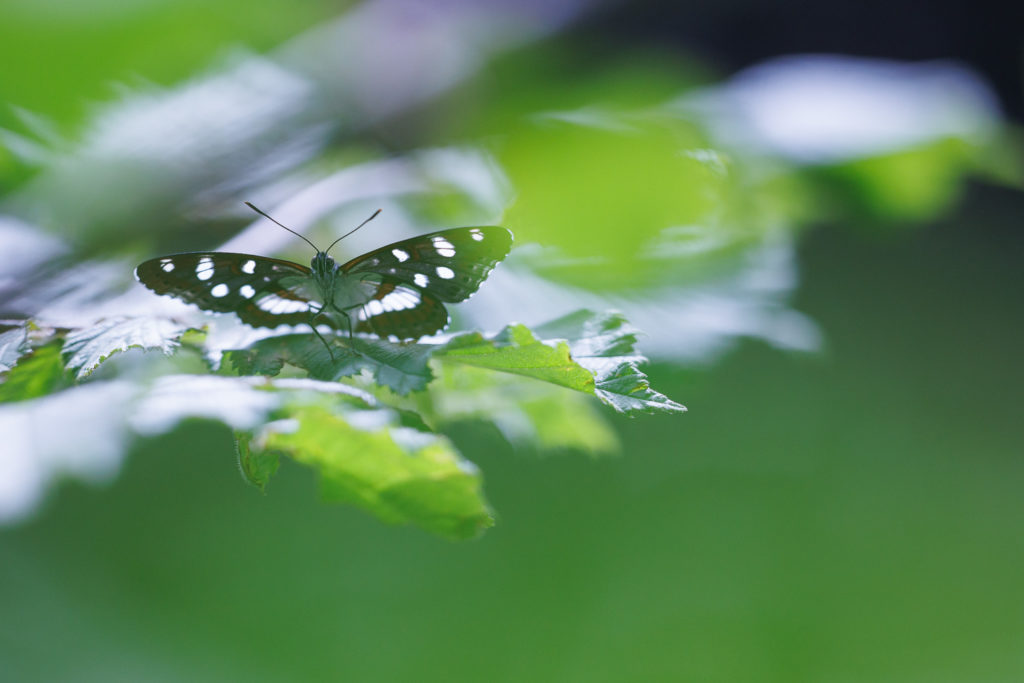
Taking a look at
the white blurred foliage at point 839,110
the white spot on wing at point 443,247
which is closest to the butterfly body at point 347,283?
the white spot on wing at point 443,247

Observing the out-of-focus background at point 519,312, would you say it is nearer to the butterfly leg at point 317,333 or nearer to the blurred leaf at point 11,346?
the blurred leaf at point 11,346

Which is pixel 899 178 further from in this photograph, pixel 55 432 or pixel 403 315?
pixel 55 432

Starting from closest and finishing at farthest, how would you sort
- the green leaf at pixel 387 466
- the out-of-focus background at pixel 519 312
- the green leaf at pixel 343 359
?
1. the green leaf at pixel 387 466
2. the green leaf at pixel 343 359
3. the out-of-focus background at pixel 519 312

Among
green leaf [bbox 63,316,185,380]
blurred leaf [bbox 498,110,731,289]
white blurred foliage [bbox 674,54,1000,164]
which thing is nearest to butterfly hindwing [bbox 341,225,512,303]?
green leaf [bbox 63,316,185,380]

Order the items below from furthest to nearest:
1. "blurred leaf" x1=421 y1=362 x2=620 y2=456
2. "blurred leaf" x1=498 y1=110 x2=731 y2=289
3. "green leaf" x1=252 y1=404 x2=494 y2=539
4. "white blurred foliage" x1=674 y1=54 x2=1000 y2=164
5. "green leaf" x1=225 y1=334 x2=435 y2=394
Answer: "white blurred foliage" x1=674 y1=54 x2=1000 y2=164 < "blurred leaf" x1=498 y1=110 x2=731 y2=289 < "blurred leaf" x1=421 y1=362 x2=620 y2=456 < "green leaf" x1=225 y1=334 x2=435 y2=394 < "green leaf" x1=252 y1=404 x2=494 y2=539

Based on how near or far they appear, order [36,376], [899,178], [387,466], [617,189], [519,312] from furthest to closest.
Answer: [899,178], [617,189], [519,312], [36,376], [387,466]

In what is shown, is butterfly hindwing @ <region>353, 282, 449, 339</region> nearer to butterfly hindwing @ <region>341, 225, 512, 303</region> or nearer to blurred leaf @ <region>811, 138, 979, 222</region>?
butterfly hindwing @ <region>341, 225, 512, 303</region>

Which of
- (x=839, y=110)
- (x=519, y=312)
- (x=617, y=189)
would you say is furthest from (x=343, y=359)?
(x=839, y=110)
